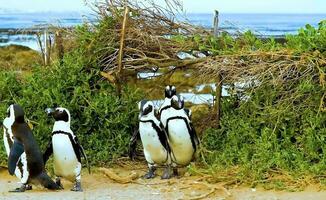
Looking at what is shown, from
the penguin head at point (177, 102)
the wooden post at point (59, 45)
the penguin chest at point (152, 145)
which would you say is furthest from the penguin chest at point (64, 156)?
the wooden post at point (59, 45)

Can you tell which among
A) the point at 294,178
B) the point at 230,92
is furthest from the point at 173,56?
the point at 294,178

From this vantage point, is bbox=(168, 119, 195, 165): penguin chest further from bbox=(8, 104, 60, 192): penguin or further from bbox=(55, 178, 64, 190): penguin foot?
bbox=(8, 104, 60, 192): penguin

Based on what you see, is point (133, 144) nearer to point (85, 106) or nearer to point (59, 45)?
point (85, 106)

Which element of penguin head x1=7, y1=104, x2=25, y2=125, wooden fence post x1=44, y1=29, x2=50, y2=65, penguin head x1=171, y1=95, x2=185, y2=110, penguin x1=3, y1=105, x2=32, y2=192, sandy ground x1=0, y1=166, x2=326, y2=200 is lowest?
sandy ground x1=0, y1=166, x2=326, y2=200

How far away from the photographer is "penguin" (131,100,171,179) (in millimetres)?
7707

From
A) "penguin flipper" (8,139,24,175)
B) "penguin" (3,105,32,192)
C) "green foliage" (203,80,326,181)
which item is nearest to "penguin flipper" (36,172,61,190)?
"penguin" (3,105,32,192)

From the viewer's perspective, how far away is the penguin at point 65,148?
24.0ft

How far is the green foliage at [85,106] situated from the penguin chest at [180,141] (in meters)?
0.72

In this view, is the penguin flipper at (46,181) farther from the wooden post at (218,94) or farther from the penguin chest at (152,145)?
the wooden post at (218,94)

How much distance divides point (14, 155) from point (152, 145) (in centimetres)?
140

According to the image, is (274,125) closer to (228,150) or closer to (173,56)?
(228,150)

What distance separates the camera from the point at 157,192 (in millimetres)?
7301

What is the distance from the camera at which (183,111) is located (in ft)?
26.0

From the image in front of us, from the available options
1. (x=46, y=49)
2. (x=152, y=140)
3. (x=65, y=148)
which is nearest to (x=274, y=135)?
(x=152, y=140)
